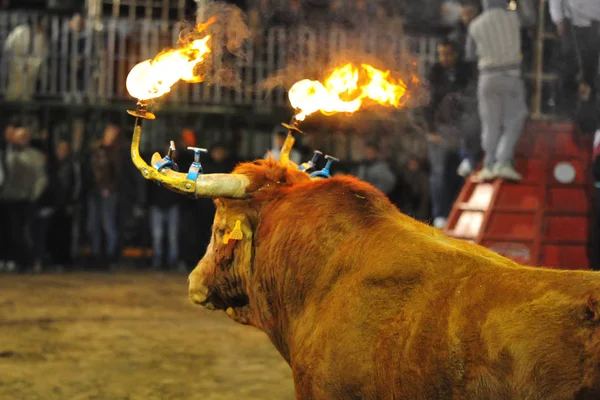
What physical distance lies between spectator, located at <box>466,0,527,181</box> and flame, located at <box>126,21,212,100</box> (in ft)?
17.2

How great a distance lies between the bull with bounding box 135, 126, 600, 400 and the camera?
109 inches

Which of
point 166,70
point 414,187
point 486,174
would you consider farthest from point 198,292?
point 414,187

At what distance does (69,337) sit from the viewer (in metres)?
8.40

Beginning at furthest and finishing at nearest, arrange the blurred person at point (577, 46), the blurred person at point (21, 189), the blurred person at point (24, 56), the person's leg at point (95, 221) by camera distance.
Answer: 1. the blurred person at point (24, 56)
2. the person's leg at point (95, 221)
3. the blurred person at point (21, 189)
4. the blurred person at point (577, 46)

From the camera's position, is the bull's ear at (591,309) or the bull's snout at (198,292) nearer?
the bull's ear at (591,309)

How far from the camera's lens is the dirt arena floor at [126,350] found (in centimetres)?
636

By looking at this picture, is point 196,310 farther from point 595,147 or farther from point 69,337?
point 595,147

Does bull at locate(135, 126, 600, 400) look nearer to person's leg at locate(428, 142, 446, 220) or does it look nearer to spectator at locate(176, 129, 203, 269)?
person's leg at locate(428, 142, 446, 220)

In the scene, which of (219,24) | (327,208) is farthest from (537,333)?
(219,24)

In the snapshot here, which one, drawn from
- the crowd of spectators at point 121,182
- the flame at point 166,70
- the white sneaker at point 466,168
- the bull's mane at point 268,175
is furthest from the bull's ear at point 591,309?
the crowd of spectators at point 121,182

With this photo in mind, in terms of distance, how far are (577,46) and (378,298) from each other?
6667 millimetres

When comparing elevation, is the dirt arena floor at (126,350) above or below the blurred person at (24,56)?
below

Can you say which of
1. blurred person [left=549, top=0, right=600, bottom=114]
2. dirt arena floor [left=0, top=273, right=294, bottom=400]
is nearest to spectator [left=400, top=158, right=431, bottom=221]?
dirt arena floor [left=0, top=273, right=294, bottom=400]

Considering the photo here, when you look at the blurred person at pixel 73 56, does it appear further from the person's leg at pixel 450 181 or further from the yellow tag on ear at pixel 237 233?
the yellow tag on ear at pixel 237 233
